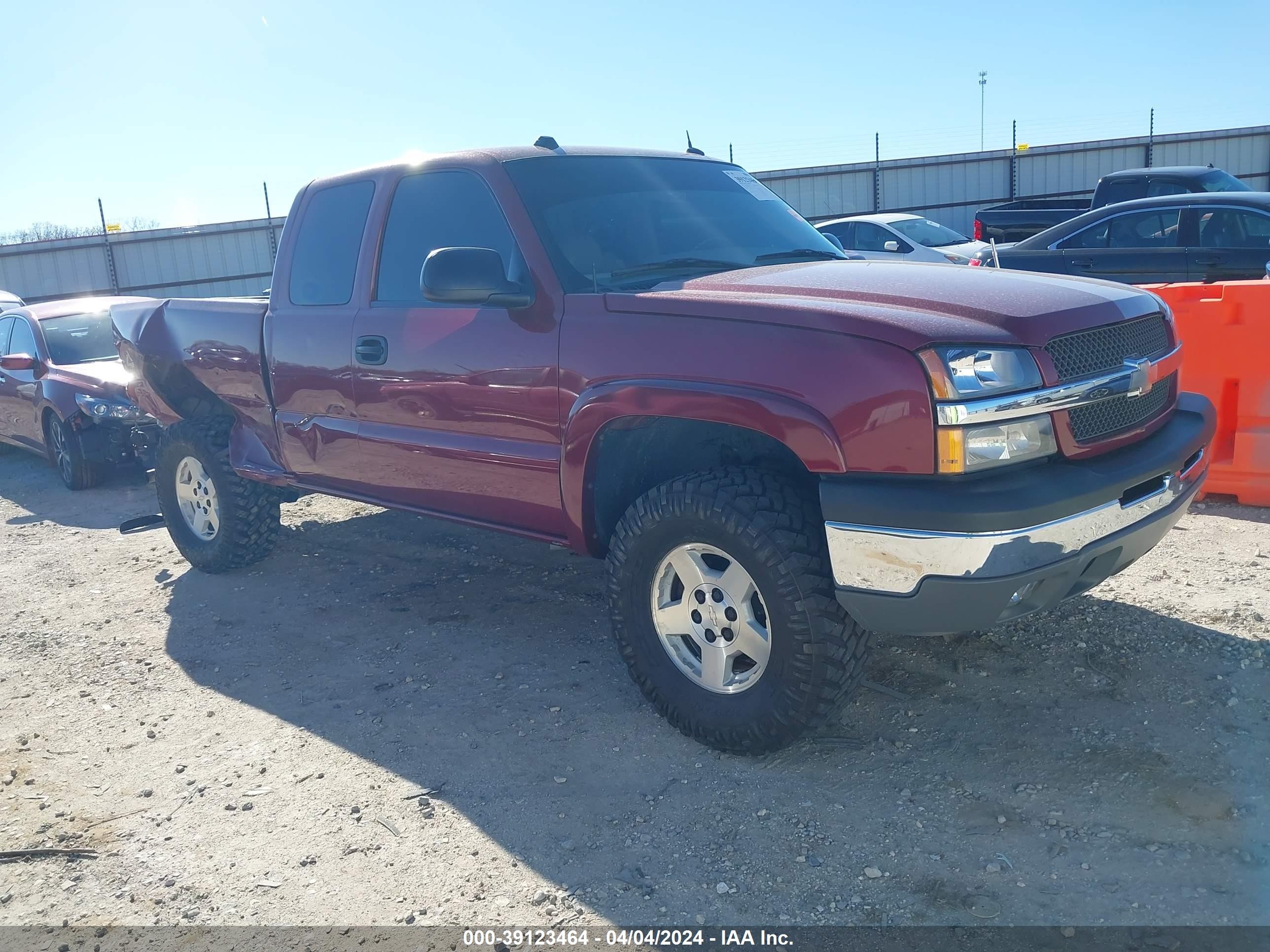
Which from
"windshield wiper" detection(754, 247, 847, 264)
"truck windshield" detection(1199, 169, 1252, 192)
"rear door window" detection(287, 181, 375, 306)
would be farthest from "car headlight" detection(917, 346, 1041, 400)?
"truck windshield" detection(1199, 169, 1252, 192)

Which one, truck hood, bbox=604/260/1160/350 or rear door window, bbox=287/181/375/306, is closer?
truck hood, bbox=604/260/1160/350

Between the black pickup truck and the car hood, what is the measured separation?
29.1ft

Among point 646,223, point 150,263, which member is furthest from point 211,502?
point 150,263

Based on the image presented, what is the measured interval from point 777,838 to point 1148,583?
2.46m

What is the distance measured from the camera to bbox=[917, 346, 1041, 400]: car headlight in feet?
9.19

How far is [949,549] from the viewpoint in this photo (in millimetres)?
2764

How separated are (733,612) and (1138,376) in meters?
1.48

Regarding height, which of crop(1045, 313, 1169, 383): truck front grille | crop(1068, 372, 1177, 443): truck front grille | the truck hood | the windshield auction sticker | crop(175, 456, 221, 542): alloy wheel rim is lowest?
crop(175, 456, 221, 542): alloy wheel rim

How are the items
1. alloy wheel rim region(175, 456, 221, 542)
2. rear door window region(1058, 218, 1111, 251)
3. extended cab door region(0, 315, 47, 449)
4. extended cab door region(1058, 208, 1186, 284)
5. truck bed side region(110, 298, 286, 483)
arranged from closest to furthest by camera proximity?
truck bed side region(110, 298, 286, 483), alloy wheel rim region(175, 456, 221, 542), extended cab door region(1058, 208, 1186, 284), extended cab door region(0, 315, 47, 449), rear door window region(1058, 218, 1111, 251)

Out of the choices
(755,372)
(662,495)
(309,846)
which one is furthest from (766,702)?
(309,846)

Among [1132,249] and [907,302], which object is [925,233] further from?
[907,302]

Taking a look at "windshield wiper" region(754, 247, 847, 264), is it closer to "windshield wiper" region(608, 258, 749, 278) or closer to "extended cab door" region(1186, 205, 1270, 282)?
"windshield wiper" region(608, 258, 749, 278)

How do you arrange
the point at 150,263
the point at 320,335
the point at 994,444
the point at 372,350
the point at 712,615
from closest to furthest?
the point at 994,444 → the point at 712,615 → the point at 372,350 → the point at 320,335 → the point at 150,263

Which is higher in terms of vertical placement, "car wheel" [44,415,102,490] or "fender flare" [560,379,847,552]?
"fender flare" [560,379,847,552]
